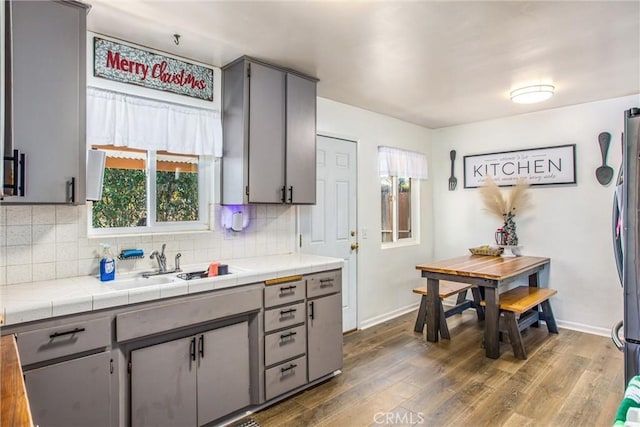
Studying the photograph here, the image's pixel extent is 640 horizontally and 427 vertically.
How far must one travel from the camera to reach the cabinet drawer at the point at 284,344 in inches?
97.3

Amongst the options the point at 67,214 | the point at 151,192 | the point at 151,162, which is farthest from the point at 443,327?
the point at 67,214

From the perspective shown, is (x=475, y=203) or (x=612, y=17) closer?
(x=612, y=17)

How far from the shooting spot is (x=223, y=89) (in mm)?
2941

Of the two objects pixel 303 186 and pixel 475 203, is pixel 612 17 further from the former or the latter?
pixel 475 203

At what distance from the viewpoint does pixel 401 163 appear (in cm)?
461

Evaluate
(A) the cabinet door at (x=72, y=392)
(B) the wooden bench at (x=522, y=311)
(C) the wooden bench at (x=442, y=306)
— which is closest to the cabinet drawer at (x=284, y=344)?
(A) the cabinet door at (x=72, y=392)

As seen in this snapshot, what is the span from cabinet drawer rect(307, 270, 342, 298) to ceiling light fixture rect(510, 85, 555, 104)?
2.36 metres

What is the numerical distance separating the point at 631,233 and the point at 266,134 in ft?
7.48

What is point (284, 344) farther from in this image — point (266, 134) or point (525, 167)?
point (525, 167)

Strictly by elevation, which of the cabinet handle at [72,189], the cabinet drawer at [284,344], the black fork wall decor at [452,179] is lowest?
the cabinet drawer at [284,344]

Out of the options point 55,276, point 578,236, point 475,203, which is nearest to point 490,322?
point 578,236

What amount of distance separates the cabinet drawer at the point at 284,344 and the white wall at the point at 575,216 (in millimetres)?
3141

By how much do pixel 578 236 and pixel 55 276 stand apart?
476cm

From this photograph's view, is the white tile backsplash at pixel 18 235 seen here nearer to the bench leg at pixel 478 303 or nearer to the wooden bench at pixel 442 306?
the wooden bench at pixel 442 306
